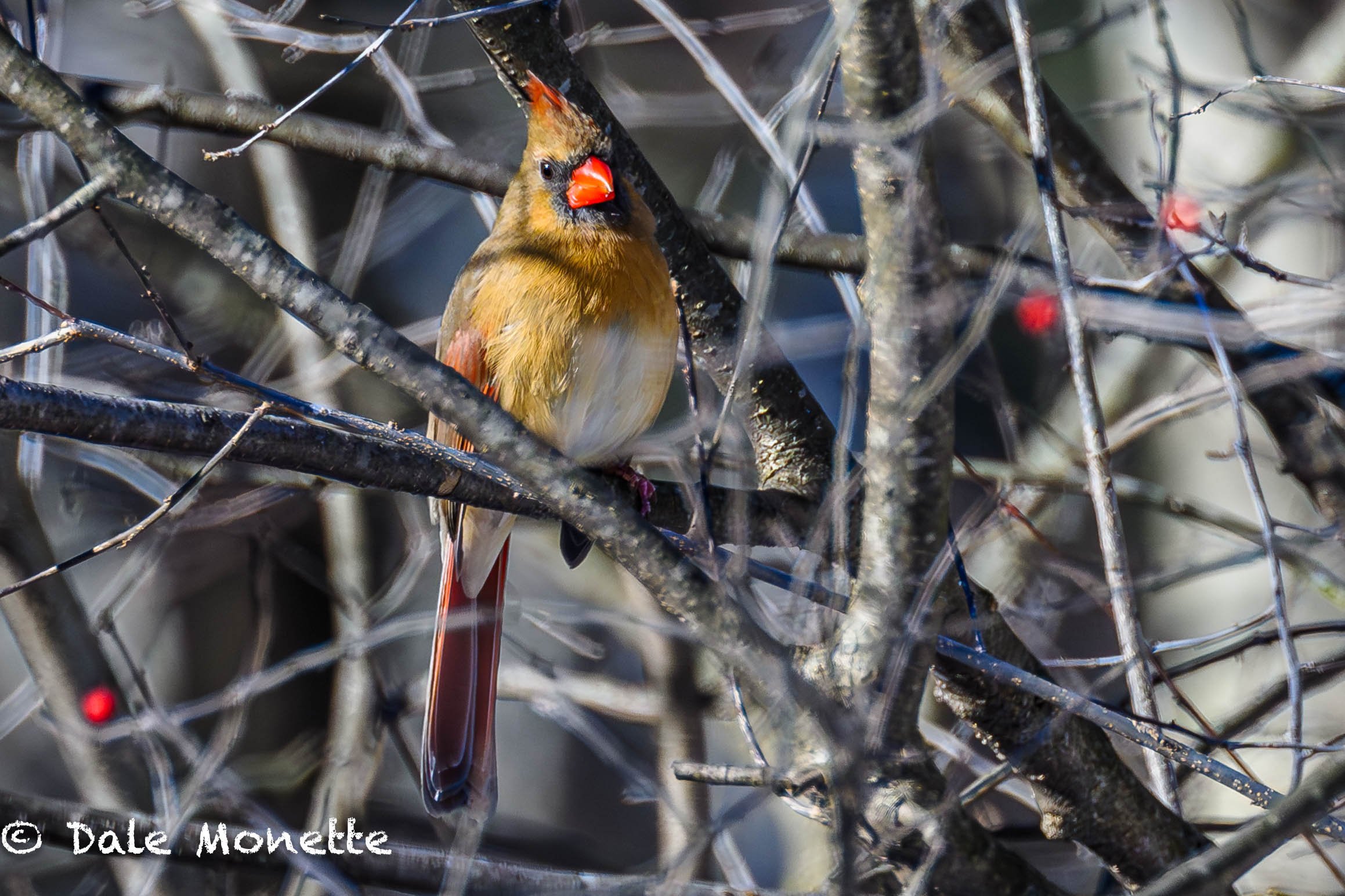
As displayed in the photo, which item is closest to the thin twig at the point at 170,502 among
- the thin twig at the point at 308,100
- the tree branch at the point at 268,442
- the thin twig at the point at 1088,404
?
the tree branch at the point at 268,442

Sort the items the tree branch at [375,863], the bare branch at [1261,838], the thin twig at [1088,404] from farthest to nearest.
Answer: the tree branch at [375,863] → the thin twig at [1088,404] → the bare branch at [1261,838]

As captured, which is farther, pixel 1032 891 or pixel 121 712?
pixel 121 712

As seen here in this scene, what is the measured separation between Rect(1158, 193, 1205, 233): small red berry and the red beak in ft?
3.51

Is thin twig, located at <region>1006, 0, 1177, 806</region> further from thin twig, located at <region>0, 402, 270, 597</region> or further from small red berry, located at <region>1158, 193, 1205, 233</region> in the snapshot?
thin twig, located at <region>0, 402, 270, 597</region>

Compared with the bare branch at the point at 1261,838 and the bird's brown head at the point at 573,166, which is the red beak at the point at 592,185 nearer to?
the bird's brown head at the point at 573,166

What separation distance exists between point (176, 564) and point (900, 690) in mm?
3728

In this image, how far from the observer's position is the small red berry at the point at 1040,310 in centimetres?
251

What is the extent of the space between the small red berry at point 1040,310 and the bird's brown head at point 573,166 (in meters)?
0.87

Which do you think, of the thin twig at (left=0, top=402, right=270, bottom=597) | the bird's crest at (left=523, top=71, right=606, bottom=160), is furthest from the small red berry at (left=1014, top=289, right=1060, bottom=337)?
the thin twig at (left=0, top=402, right=270, bottom=597)

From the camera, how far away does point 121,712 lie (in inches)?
127

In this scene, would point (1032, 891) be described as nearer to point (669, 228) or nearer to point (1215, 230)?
point (1215, 230)

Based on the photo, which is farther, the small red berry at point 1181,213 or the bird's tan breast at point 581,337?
the bird's tan breast at point 581,337

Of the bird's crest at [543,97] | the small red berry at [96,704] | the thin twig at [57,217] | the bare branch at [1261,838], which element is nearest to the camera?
the bare branch at [1261,838]

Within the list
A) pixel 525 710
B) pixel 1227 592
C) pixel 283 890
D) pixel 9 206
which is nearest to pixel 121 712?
pixel 283 890
